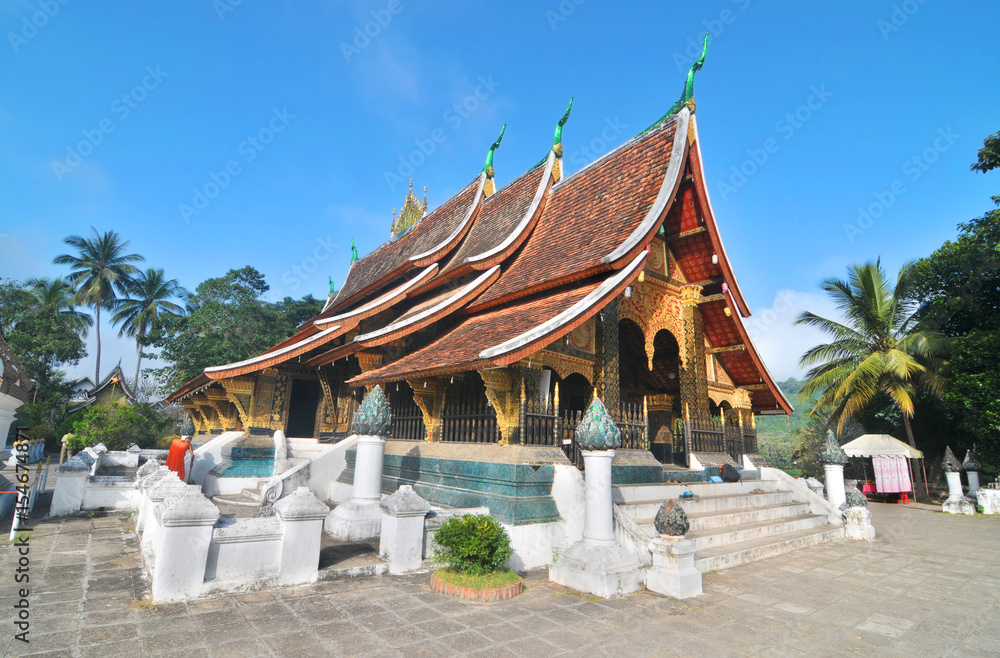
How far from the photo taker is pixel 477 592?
184 inches

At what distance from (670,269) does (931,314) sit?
13.9 metres

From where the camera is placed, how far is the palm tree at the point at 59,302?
32094 mm

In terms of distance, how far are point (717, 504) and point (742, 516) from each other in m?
0.39

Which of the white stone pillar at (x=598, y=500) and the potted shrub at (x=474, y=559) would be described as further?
the white stone pillar at (x=598, y=500)

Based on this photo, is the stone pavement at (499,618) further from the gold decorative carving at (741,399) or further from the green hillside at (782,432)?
the green hillside at (782,432)

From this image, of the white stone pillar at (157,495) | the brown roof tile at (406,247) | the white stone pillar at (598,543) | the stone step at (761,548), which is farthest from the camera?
the brown roof tile at (406,247)

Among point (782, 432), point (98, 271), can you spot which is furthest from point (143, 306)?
point (782, 432)

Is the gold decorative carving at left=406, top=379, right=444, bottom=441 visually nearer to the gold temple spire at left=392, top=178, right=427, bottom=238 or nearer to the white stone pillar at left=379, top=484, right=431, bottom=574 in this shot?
the white stone pillar at left=379, top=484, right=431, bottom=574

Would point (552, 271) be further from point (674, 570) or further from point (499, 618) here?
point (499, 618)

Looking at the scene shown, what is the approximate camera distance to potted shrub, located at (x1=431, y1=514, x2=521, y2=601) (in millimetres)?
4773

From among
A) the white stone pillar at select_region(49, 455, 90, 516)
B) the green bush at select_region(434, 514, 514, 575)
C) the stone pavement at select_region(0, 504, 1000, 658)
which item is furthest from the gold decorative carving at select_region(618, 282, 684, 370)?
the white stone pillar at select_region(49, 455, 90, 516)

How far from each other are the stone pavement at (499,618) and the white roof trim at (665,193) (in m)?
4.43

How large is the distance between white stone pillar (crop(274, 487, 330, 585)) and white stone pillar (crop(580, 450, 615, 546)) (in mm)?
2737

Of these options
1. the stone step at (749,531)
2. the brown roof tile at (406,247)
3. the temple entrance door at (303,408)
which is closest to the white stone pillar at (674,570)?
the stone step at (749,531)
